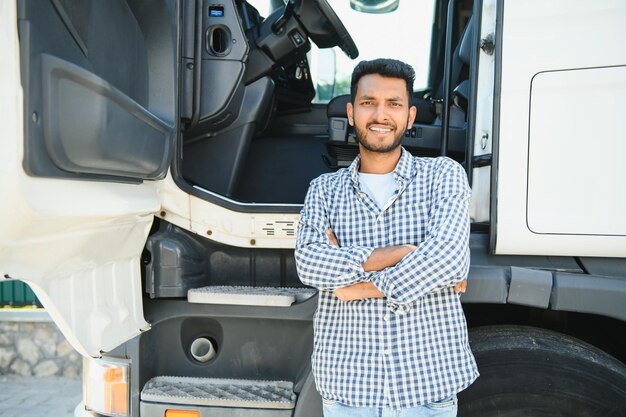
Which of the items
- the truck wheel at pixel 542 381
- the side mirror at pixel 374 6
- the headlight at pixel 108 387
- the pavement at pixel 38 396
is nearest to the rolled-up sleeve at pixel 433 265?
the truck wheel at pixel 542 381

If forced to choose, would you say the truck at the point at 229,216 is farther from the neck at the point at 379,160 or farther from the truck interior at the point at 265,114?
the neck at the point at 379,160

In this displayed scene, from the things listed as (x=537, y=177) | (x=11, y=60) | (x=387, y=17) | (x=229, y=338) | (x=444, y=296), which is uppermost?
(x=387, y=17)

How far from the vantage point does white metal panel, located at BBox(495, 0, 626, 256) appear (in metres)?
1.77

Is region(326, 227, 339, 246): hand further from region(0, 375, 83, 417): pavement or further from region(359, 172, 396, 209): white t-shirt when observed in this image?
region(0, 375, 83, 417): pavement

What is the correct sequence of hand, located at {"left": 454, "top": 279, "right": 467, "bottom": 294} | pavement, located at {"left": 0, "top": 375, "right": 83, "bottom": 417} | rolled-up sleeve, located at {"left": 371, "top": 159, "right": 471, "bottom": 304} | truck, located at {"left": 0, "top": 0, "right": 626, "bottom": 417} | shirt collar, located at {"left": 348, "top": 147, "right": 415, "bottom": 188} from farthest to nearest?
pavement, located at {"left": 0, "top": 375, "right": 83, "bottom": 417}, shirt collar, located at {"left": 348, "top": 147, "right": 415, "bottom": 188}, hand, located at {"left": 454, "top": 279, "right": 467, "bottom": 294}, rolled-up sleeve, located at {"left": 371, "top": 159, "right": 471, "bottom": 304}, truck, located at {"left": 0, "top": 0, "right": 626, "bottom": 417}

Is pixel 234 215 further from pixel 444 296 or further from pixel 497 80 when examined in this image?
pixel 497 80

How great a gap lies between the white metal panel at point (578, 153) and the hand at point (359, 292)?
564 millimetres

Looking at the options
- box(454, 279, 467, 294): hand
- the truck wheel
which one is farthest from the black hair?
the truck wheel

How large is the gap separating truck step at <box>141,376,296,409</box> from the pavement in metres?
2.65

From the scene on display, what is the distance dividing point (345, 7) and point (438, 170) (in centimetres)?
155

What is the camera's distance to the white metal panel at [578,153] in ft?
5.78

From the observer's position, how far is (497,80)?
1.85 meters

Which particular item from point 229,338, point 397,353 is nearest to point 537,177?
point 397,353

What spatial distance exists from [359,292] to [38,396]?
13.1 ft
